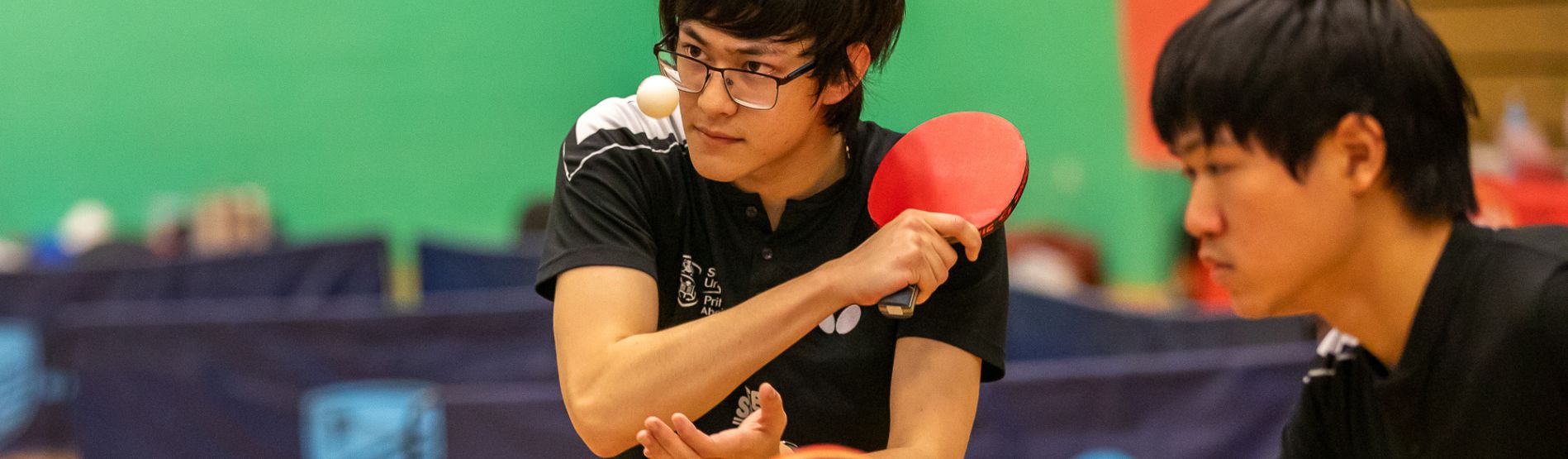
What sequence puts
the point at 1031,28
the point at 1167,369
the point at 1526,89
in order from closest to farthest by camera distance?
the point at 1167,369
the point at 1526,89
the point at 1031,28

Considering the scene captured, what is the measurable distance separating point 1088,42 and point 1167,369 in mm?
4406

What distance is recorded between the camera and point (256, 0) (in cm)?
859

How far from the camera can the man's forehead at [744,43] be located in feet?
5.87

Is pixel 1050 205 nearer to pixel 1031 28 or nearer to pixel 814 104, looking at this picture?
pixel 1031 28

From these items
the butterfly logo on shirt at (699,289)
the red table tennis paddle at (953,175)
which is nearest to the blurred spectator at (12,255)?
the butterfly logo on shirt at (699,289)

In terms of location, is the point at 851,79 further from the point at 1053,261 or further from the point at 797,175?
the point at 1053,261

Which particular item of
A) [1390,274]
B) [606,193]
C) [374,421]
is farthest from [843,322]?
[374,421]

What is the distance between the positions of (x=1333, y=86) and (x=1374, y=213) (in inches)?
6.1

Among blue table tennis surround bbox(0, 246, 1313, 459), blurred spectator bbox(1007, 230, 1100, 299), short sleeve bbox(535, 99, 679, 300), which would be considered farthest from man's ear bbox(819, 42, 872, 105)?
blurred spectator bbox(1007, 230, 1100, 299)

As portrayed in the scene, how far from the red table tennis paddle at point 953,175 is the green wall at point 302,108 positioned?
6.20m

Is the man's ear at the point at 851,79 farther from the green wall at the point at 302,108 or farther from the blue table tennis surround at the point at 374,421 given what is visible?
the green wall at the point at 302,108

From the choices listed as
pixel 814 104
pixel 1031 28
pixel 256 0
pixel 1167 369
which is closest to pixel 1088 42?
pixel 1031 28

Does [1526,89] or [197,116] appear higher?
[1526,89]

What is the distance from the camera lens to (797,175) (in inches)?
77.7
